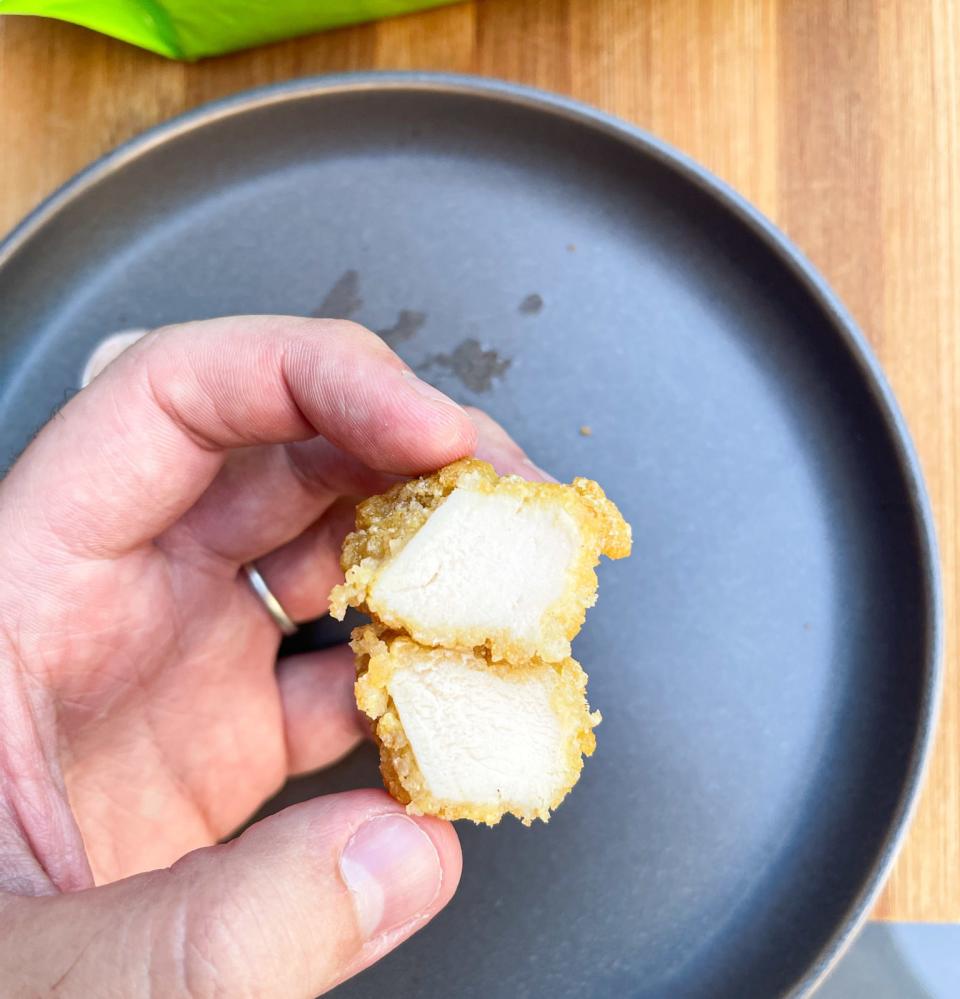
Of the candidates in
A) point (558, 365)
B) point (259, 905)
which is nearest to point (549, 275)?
point (558, 365)

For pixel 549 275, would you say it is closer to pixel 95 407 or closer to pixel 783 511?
pixel 783 511

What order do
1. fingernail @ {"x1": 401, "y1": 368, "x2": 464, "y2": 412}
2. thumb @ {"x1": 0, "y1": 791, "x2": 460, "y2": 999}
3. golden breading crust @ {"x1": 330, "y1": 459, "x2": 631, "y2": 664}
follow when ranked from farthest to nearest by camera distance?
1. fingernail @ {"x1": 401, "y1": 368, "x2": 464, "y2": 412}
2. golden breading crust @ {"x1": 330, "y1": 459, "x2": 631, "y2": 664}
3. thumb @ {"x1": 0, "y1": 791, "x2": 460, "y2": 999}

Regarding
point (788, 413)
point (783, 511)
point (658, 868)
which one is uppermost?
point (788, 413)

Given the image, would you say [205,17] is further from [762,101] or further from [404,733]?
[404,733]

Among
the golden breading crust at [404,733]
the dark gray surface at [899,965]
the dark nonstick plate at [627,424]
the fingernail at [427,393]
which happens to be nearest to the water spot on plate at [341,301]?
the dark nonstick plate at [627,424]

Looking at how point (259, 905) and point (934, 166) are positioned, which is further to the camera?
point (934, 166)

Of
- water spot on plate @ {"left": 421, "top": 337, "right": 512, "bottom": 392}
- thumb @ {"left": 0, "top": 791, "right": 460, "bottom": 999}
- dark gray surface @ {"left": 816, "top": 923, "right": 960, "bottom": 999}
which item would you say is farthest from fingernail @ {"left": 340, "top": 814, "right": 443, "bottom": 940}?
dark gray surface @ {"left": 816, "top": 923, "right": 960, "bottom": 999}

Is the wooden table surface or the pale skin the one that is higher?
the wooden table surface

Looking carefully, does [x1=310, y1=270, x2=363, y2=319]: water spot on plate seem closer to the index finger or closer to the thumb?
the index finger
